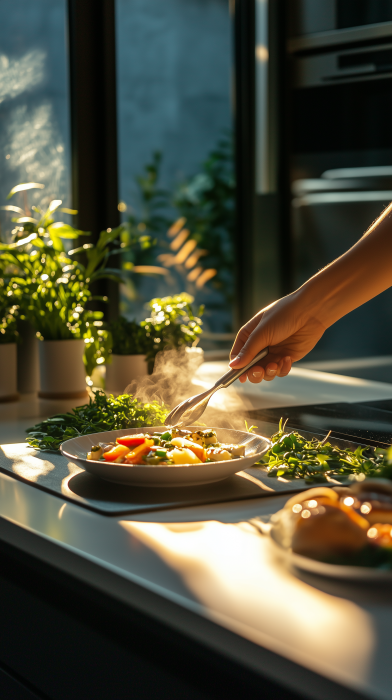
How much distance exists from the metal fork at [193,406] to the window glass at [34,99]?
1.34 meters

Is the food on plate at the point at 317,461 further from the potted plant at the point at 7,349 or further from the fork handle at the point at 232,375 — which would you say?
the potted plant at the point at 7,349

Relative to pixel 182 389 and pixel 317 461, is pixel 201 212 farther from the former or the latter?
pixel 317 461

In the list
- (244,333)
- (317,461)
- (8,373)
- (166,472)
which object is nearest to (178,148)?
(8,373)

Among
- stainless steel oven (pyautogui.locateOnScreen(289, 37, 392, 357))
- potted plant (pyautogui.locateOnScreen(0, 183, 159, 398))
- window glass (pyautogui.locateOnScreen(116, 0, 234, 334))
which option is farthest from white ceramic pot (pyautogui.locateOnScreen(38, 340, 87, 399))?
window glass (pyautogui.locateOnScreen(116, 0, 234, 334))

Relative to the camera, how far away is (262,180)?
2.74 meters

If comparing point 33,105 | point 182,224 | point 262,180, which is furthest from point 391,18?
point 182,224

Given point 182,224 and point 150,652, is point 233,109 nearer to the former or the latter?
point 182,224

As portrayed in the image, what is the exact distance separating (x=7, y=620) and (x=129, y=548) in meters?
0.23

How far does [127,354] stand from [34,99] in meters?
Result: 1.04

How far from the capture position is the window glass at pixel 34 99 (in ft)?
7.75

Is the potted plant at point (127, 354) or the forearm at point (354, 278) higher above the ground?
the forearm at point (354, 278)

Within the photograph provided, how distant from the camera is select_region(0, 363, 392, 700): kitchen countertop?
1.66ft

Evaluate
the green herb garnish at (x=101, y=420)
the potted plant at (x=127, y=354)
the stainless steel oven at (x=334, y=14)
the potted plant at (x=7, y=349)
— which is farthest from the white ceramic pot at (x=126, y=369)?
the stainless steel oven at (x=334, y=14)

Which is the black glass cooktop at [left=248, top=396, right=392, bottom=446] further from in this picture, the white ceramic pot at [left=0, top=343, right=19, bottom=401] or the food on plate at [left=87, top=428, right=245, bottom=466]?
the white ceramic pot at [left=0, top=343, right=19, bottom=401]
